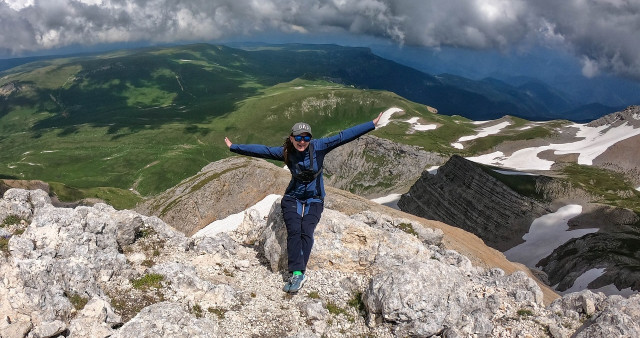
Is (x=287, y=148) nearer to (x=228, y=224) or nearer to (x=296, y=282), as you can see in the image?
(x=296, y=282)

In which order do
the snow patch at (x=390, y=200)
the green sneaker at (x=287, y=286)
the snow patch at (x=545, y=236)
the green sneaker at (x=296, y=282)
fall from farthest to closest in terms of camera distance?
the snow patch at (x=390, y=200), the snow patch at (x=545, y=236), the green sneaker at (x=287, y=286), the green sneaker at (x=296, y=282)

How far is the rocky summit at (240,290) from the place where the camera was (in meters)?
12.4

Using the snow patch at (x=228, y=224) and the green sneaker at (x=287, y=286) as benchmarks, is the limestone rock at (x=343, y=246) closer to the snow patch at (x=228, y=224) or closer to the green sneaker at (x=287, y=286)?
the green sneaker at (x=287, y=286)

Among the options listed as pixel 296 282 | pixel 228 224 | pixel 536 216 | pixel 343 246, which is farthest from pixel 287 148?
pixel 536 216

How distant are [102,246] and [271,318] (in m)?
9.86

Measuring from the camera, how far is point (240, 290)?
15.6 meters

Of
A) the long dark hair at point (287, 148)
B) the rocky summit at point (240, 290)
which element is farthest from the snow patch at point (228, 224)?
the long dark hair at point (287, 148)

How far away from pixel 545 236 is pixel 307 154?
111 meters

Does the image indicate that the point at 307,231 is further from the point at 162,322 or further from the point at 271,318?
the point at 162,322

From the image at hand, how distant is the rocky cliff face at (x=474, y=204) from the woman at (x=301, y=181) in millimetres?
108467

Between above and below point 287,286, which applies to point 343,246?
above

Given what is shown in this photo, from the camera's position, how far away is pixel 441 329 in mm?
14320

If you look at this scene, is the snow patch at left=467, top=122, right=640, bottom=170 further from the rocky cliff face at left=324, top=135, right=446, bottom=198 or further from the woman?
the woman

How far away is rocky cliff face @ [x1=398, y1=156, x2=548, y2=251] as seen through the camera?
112 meters
